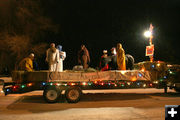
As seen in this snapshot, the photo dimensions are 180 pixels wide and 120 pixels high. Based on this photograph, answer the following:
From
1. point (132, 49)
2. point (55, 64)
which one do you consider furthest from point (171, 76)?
point (132, 49)

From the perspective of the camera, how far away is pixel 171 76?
11695 millimetres

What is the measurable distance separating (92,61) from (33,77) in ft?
67.3

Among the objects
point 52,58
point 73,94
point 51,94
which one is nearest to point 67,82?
point 73,94

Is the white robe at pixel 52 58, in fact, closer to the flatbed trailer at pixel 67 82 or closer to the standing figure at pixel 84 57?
the standing figure at pixel 84 57

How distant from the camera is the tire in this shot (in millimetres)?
9414

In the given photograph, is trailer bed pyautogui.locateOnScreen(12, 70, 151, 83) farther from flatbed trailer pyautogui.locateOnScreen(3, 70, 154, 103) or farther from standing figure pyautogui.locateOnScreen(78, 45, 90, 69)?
standing figure pyautogui.locateOnScreen(78, 45, 90, 69)

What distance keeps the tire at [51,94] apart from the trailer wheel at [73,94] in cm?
50

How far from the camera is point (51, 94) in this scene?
9477mm

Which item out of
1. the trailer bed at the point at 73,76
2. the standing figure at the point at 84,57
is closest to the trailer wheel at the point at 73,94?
the trailer bed at the point at 73,76

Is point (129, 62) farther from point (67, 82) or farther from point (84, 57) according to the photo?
point (67, 82)

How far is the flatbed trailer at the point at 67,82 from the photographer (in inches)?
372

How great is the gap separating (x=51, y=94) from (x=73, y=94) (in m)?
1.09

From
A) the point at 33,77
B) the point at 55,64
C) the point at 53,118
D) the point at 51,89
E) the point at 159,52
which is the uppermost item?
the point at 159,52

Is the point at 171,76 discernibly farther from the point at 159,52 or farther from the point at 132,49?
the point at 132,49
